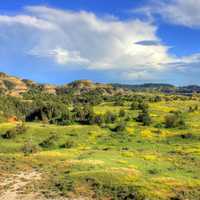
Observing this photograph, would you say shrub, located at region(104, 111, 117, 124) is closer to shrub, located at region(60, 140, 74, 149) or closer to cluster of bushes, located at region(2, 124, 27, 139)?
cluster of bushes, located at region(2, 124, 27, 139)

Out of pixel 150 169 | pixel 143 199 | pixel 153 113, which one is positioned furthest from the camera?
pixel 153 113

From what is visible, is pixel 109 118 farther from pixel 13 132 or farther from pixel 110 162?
pixel 110 162

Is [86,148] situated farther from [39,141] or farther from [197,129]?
[197,129]

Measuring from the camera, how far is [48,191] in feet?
124

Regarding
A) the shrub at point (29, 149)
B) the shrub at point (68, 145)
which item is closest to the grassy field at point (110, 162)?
the shrub at point (68, 145)

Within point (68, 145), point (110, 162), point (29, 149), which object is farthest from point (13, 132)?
point (110, 162)

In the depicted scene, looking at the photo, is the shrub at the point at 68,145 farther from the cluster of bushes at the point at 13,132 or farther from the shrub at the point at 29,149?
the cluster of bushes at the point at 13,132

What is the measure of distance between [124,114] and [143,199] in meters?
72.5

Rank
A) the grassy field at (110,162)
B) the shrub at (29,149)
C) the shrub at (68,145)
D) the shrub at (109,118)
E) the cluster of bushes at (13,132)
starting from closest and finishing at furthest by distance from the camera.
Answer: the grassy field at (110,162) < the shrub at (29,149) < the shrub at (68,145) < the cluster of bushes at (13,132) < the shrub at (109,118)

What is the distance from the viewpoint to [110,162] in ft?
164

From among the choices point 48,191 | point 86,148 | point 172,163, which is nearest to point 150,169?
point 172,163

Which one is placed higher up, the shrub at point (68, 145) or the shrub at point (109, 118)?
the shrub at point (109, 118)

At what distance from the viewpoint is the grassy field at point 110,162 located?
37844 millimetres

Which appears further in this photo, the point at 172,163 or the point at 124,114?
the point at 124,114
